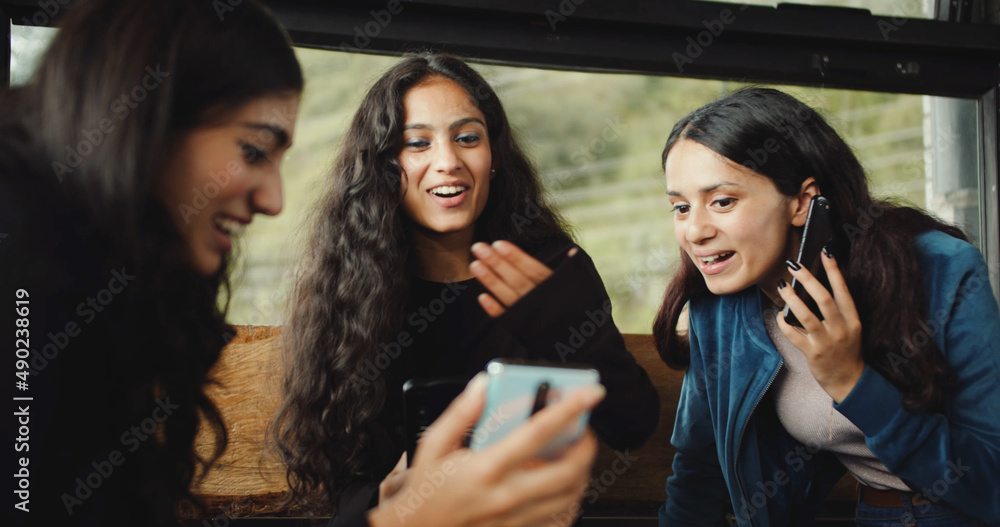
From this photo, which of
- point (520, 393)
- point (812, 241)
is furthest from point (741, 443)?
point (520, 393)

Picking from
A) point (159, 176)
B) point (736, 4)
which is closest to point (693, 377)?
point (736, 4)

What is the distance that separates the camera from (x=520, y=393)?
737mm

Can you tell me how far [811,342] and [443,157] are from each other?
0.69 m

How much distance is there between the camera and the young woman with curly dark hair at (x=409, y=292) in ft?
3.77

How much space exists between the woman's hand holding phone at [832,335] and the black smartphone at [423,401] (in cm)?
56

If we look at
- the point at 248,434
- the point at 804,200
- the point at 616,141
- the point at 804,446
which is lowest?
the point at 804,446

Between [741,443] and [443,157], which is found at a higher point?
[443,157]

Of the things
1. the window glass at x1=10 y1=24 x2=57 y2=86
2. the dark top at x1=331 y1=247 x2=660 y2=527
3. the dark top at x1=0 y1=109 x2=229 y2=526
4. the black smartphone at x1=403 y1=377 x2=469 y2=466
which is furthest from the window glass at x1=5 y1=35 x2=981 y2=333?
the dark top at x1=0 y1=109 x2=229 y2=526

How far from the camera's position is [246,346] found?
1361 millimetres

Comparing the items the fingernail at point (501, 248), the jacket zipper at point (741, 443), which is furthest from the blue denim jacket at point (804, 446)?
the fingernail at point (501, 248)

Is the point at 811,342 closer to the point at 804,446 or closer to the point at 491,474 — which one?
the point at 804,446

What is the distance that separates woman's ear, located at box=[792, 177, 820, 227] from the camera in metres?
1.25

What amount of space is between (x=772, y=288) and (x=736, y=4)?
627 millimetres

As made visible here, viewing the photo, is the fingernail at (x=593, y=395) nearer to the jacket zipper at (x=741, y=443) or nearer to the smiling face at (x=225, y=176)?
the smiling face at (x=225, y=176)
